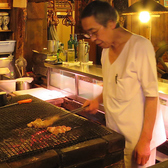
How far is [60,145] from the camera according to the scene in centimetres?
162

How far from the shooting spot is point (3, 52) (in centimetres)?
577

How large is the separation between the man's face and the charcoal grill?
605mm

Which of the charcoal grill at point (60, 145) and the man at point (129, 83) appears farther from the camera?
the man at point (129, 83)

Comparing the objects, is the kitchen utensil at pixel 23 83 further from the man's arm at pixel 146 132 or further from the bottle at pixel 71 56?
the man's arm at pixel 146 132

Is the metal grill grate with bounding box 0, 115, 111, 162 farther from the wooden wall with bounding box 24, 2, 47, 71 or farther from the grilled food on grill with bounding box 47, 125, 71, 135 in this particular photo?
the wooden wall with bounding box 24, 2, 47, 71

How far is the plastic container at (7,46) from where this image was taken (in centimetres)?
561

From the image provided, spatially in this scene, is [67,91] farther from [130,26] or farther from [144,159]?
[130,26]

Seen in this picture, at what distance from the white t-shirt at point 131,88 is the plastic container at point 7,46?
13.4 ft

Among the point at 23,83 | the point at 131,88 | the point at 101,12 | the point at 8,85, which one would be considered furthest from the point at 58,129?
the point at 23,83

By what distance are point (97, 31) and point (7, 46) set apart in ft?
14.1

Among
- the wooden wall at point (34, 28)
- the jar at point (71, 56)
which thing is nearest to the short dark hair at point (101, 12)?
the jar at point (71, 56)

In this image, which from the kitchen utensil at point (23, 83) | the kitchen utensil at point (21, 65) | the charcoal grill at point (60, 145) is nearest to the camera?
the charcoal grill at point (60, 145)

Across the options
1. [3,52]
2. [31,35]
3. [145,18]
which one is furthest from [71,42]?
[3,52]

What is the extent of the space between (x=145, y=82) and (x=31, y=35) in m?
4.17
